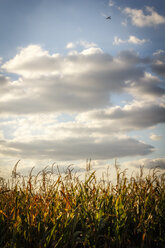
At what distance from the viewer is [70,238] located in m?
3.55

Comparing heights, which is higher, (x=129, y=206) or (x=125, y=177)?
(x=125, y=177)

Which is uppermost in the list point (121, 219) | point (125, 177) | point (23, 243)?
point (125, 177)

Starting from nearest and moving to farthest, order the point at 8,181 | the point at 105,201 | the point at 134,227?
the point at 134,227
the point at 105,201
the point at 8,181

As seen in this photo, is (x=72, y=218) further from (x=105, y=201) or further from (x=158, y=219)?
(x=158, y=219)

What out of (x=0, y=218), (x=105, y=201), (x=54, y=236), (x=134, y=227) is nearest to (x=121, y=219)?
(x=134, y=227)

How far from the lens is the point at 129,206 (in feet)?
14.1

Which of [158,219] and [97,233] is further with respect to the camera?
[158,219]

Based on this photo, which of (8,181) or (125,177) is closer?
(125,177)

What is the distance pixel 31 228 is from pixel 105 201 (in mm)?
1635

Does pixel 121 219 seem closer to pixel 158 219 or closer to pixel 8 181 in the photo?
pixel 158 219

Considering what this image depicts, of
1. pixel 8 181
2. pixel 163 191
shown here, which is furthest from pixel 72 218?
pixel 8 181

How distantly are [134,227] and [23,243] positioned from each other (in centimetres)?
192

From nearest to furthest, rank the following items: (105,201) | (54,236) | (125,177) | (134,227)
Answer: (54,236)
(134,227)
(105,201)
(125,177)

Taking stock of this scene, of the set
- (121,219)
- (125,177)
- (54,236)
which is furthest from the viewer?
(125,177)
